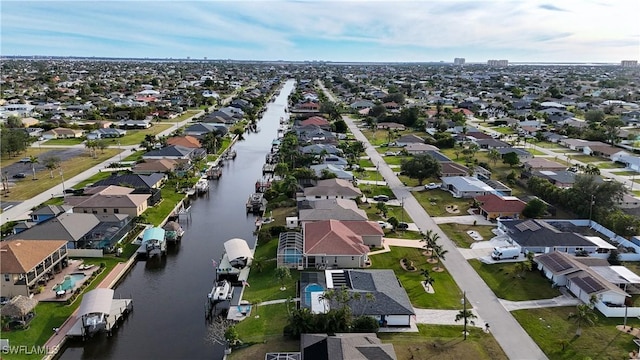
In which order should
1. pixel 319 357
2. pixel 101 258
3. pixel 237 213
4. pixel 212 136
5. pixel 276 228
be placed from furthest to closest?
pixel 212 136 → pixel 237 213 → pixel 276 228 → pixel 101 258 → pixel 319 357

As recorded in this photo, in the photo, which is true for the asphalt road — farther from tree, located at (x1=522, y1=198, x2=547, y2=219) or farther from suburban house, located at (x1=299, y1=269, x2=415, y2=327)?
tree, located at (x1=522, y1=198, x2=547, y2=219)

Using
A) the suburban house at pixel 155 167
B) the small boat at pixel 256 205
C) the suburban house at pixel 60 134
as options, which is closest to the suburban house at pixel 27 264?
the small boat at pixel 256 205

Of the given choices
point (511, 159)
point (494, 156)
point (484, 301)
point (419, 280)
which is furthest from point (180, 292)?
point (511, 159)

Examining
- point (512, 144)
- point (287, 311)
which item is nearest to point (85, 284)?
point (287, 311)

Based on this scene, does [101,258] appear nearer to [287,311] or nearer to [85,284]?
[85,284]

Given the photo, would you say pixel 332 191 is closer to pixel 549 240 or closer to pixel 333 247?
pixel 333 247

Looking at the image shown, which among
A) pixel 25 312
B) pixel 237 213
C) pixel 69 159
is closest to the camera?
pixel 25 312
